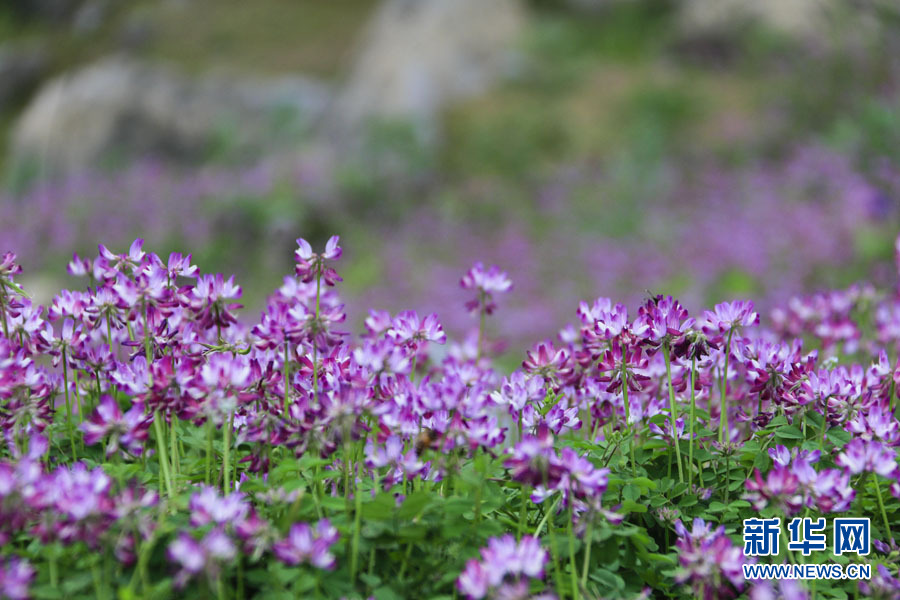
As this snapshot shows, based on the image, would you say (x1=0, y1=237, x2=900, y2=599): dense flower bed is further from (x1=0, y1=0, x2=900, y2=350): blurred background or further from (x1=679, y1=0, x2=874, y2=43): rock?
(x1=679, y1=0, x2=874, y2=43): rock

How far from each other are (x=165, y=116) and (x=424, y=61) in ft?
13.5

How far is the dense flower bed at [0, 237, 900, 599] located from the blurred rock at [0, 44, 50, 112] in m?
18.0

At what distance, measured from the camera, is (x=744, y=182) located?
29.8 ft

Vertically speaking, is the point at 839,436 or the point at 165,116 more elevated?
the point at 165,116

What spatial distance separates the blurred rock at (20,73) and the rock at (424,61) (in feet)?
25.3

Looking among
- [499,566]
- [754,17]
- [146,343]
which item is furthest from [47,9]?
[499,566]

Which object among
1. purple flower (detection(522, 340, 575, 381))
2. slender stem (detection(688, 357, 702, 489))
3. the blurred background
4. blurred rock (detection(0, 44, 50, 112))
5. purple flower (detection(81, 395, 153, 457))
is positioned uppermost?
blurred rock (detection(0, 44, 50, 112))

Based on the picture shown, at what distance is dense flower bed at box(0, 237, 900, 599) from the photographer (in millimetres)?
1369

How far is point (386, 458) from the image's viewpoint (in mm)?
1565

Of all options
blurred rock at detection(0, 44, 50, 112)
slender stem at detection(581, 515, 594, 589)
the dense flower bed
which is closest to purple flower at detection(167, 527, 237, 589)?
the dense flower bed

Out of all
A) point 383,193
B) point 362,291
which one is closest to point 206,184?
point 383,193

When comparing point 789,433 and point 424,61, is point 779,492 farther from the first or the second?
point 424,61

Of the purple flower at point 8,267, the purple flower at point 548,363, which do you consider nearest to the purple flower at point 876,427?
the purple flower at point 548,363

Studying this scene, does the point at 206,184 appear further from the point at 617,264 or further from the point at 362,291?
the point at 617,264
